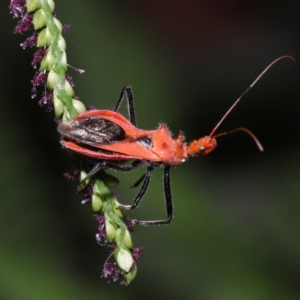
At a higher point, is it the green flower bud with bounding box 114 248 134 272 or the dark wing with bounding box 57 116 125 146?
the dark wing with bounding box 57 116 125 146

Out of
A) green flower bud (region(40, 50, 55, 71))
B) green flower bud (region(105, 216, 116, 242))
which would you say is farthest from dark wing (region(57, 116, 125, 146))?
green flower bud (region(105, 216, 116, 242))

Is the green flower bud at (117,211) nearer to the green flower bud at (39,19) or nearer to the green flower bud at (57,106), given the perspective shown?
the green flower bud at (57,106)

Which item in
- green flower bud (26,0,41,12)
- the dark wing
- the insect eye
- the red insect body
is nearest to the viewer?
green flower bud (26,0,41,12)

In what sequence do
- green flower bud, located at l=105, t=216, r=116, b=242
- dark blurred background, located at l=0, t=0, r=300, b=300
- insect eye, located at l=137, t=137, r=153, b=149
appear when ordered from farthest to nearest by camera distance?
dark blurred background, located at l=0, t=0, r=300, b=300 < insect eye, located at l=137, t=137, r=153, b=149 < green flower bud, located at l=105, t=216, r=116, b=242

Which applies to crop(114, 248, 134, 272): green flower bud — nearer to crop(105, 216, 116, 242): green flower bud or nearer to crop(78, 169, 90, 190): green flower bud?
crop(105, 216, 116, 242): green flower bud

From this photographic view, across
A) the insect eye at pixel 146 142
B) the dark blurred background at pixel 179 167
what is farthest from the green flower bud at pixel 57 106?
the dark blurred background at pixel 179 167

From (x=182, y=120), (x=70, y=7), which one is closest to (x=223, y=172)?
(x=182, y=120)

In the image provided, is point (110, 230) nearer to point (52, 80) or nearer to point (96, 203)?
point (96, 203)
